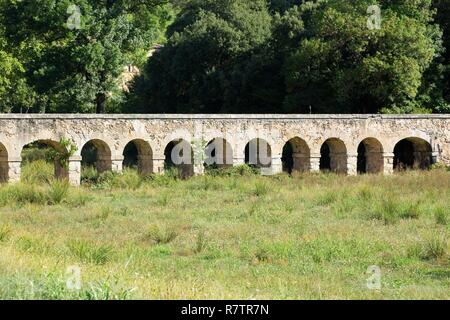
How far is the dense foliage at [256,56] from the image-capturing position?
→ 29.9 meters

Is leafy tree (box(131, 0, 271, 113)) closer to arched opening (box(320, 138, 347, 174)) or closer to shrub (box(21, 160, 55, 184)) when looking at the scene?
arched opening (box(320, 138, 347, 174))

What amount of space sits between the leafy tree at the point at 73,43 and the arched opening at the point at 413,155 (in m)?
11.4

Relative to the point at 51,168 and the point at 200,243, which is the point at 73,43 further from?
the point at 200,243

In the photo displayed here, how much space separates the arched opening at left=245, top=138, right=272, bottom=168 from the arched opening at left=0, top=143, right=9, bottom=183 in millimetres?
8653

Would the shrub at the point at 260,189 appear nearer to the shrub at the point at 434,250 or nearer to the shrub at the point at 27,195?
the shrub at the point at 27,195

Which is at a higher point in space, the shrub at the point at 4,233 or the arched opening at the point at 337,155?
the arched opening at the point at 337,155

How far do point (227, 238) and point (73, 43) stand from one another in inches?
674

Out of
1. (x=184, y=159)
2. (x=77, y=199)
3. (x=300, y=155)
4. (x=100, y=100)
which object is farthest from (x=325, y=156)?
(x=77, y=199)

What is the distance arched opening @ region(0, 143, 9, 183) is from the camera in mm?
24453

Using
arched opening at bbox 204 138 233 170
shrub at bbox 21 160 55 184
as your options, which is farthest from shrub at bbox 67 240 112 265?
arched opening at bbox 204 138 233 170

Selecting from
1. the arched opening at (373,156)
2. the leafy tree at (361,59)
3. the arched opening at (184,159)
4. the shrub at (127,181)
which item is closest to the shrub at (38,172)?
the shrub at (127,181)

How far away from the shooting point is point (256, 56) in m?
35.8
